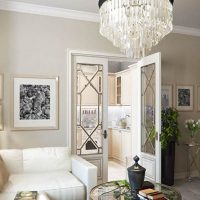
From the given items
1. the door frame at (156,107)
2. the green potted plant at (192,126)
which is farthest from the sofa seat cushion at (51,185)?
the green potted plant at (192,126)

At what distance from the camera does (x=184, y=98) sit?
5.12m

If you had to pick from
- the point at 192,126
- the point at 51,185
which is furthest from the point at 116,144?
the point at 51,185

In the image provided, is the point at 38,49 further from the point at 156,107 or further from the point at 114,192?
the point at 114,192

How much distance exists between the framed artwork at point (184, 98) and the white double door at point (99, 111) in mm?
932

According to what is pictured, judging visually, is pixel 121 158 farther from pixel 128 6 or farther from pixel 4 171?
pixel 128 6

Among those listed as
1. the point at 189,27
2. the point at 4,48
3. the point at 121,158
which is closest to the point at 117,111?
the point at 121,158

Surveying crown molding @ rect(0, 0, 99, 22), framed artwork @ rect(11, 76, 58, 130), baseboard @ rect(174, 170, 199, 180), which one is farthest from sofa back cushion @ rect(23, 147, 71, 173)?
baseboard @ rect(174, 170, 199, 180)

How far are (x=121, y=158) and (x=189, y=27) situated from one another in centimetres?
362

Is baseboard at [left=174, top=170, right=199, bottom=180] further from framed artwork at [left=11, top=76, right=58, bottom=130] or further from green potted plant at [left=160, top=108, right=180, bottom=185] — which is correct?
framed artwork at [left=11, top=76, right=58, bottom=130]

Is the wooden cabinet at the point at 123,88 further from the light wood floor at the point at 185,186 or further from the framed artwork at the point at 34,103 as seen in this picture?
the framed artwork at the point at 34,103

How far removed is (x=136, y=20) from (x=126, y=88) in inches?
164

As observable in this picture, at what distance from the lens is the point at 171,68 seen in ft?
16.4

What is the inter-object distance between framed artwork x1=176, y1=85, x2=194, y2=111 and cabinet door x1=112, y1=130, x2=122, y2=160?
216 cm

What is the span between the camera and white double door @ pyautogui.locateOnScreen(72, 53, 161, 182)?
4273 millimetres
